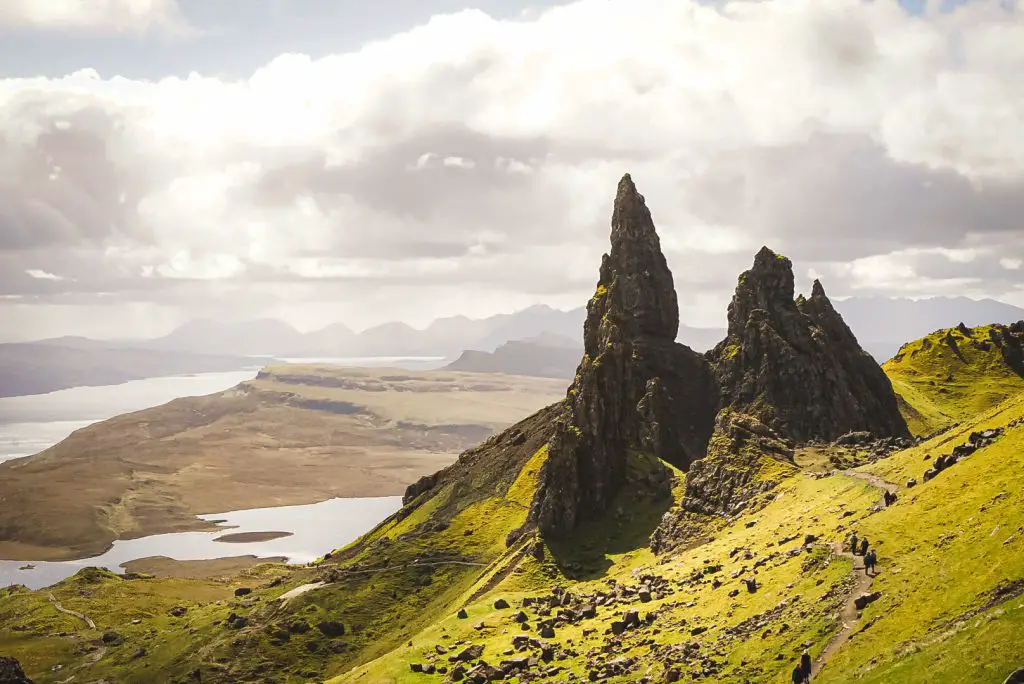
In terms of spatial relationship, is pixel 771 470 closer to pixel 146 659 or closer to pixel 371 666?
pixel 371 666

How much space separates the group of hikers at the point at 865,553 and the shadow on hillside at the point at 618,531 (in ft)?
249

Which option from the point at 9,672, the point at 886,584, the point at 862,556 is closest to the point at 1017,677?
the point at 886,584

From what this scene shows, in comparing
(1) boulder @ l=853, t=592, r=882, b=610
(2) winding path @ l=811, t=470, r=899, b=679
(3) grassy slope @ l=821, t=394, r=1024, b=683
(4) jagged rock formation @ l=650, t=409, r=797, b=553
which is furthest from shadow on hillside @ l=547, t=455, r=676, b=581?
(1) boulder @ l=853, t=592, r=882, b=610

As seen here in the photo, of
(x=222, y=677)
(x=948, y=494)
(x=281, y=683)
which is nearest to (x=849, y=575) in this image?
(x=948, y=494)

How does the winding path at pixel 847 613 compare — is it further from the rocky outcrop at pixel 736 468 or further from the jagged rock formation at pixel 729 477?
the rocky outcrop at pixel 736 468

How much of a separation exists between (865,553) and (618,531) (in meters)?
94.1

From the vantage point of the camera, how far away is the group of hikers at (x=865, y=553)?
84.7 meters

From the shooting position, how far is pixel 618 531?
179250 mm

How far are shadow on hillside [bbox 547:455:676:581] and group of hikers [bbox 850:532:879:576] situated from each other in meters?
76.0

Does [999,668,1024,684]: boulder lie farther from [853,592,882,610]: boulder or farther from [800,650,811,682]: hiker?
[853,592,882,610]: boulder

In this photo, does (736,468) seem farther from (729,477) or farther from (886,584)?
(886,584)

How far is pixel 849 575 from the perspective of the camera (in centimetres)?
8625

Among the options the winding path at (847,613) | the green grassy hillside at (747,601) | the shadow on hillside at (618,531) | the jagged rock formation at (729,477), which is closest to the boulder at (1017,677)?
the green grassy hillside at (747,601)

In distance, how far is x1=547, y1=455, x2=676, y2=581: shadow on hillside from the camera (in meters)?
168
